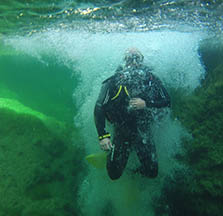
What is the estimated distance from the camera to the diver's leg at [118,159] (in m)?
4.33

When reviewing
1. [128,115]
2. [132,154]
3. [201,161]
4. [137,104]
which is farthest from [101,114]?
[201,161]

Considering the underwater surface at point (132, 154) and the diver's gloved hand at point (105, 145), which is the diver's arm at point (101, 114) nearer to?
the diver's gloved hand at point (105, 145)

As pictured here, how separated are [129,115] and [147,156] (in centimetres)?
116

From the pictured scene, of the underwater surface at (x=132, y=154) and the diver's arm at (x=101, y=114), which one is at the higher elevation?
the diver's arm at (x=101, y=114)

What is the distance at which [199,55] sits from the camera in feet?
28.0

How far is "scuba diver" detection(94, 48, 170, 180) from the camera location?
432cm

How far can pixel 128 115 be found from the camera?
446 centimetres

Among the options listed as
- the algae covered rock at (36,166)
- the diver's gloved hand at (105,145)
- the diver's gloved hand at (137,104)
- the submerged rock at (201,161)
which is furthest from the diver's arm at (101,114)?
the submerged rock at (201,161)

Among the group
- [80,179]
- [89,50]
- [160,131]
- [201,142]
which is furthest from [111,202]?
[89,50]

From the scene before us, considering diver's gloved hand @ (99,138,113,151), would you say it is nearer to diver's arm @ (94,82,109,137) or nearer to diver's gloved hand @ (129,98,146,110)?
diver's arm @ (94,82,109,137)

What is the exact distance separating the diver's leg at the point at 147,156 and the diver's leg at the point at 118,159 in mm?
368

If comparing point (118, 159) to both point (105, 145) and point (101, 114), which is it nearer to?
point (105, 145)

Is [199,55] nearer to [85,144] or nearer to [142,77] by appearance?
[142,77]

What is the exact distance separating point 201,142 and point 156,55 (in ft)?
19.2
